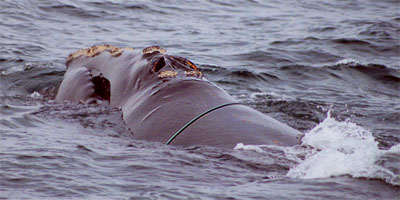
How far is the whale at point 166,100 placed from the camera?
20.1 ft

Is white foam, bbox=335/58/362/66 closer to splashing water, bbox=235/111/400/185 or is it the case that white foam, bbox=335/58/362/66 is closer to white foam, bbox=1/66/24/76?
white foam, bbox=1/66/24/76

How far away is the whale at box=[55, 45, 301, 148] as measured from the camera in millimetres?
6117

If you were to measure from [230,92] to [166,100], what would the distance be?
4112 mm

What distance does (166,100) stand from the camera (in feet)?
22.6

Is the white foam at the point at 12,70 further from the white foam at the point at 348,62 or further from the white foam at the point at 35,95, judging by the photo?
the white foam at the point at 348,62

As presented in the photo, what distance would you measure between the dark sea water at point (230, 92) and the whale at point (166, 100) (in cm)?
20

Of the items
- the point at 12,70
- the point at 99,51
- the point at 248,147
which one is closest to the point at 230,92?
the point at 99,51

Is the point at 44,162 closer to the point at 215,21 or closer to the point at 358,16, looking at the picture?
the point at 215,21

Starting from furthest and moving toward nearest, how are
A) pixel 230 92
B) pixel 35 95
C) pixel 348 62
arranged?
1. pixel 348 62
2. pixel 230 92
3. pixel 35 95

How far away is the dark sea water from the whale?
198 millimetres

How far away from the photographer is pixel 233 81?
466 inches

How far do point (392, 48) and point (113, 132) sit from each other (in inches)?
406

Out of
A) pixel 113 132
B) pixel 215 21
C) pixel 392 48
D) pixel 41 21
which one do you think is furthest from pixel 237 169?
pixel 215 21

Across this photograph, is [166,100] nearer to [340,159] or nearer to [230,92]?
[340,159]
